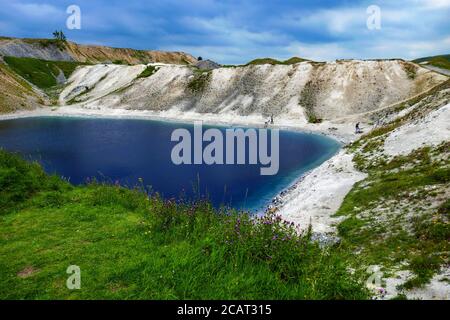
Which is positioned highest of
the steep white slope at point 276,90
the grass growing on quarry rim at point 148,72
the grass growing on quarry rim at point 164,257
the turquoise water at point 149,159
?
the grass growing on quarry rim at point 148,72

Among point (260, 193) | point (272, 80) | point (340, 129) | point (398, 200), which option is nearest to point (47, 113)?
point (272, 80)

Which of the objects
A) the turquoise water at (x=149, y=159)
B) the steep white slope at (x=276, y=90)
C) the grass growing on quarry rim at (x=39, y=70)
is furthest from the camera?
the grass growing on quarry rim at (x=39, y=70)

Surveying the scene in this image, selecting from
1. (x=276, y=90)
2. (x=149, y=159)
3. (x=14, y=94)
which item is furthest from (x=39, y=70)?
(x=149, y=159)

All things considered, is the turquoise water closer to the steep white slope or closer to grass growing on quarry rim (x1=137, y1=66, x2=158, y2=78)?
the steep white slope

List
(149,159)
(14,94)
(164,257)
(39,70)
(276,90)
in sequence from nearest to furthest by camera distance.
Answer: (164,257) → (149,159) → (276,90) → (14,94) → (39,70)

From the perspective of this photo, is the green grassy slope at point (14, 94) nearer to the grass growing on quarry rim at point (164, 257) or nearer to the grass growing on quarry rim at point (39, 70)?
the grass growing on quarry rim at point (39, 70)

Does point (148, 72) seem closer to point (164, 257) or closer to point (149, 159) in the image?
point (149, 159)

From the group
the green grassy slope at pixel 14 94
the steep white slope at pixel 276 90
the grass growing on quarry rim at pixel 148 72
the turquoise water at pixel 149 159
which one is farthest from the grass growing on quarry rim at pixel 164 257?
the grass growing on quarry rim at pixel 148 72
